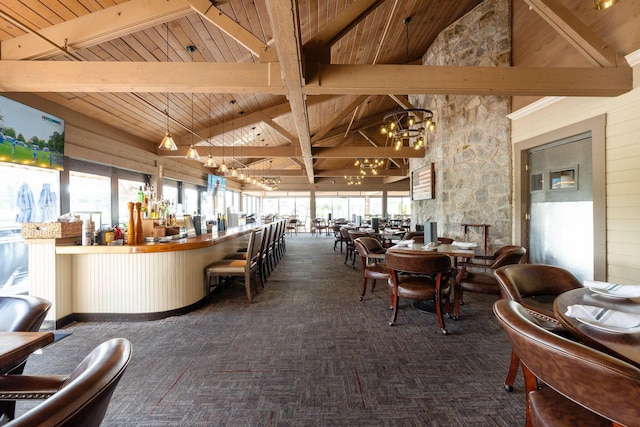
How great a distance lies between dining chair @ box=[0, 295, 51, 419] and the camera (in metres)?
1.20

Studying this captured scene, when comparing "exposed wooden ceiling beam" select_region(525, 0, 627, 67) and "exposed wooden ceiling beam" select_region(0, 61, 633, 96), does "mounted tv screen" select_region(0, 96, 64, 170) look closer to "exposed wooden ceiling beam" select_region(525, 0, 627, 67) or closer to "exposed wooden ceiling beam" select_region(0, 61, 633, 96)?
"exposed wooden ceiling beam" select_region(0, 61, 633, 96)

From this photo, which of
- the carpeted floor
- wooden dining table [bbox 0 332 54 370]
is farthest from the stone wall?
wooden dining table [bbox 0 332 54 370]

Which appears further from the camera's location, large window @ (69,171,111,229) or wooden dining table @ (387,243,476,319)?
large window @ (69,171,111,229)

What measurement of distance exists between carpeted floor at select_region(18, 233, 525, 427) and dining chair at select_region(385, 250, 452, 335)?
34 cm

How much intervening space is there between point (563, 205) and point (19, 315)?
17.1 ft

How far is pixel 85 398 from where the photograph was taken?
1.75 feet

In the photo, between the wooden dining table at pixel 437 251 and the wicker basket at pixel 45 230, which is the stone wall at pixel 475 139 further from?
the wicker basket at pixel 45 230

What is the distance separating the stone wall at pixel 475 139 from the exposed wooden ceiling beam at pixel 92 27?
15.1ft

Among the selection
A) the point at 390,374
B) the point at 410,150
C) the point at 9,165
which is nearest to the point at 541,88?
the point at 390,374

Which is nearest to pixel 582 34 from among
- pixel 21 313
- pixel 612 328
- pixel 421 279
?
pixel 421 279

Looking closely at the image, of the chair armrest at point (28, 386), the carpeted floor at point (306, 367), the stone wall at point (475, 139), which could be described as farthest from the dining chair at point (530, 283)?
the stone wall at point (475, 139)

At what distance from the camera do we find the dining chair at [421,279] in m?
2.53

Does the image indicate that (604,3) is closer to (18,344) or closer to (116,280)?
(18,344)

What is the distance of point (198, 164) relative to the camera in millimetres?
8602
